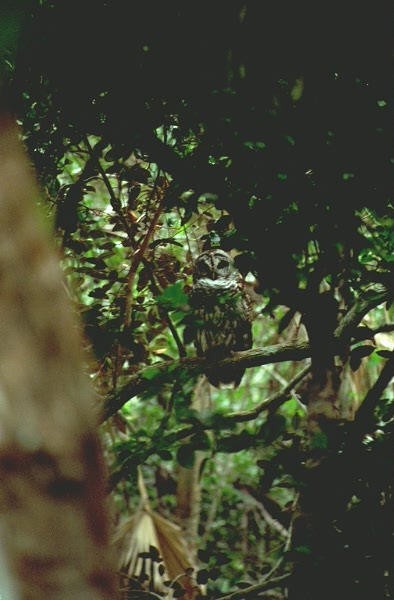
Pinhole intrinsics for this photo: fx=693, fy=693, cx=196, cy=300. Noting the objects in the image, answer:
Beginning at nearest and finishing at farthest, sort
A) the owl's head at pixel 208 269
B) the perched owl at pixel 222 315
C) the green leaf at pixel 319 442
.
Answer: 1. the green leaf at pixel 319 442
2. the perched owl at pixel 222 315
3. the owl's head at pixel 208 269

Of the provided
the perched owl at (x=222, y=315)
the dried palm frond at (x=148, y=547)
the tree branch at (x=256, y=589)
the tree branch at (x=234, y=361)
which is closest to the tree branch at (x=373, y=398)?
the tree branch at (x=234, y=361)

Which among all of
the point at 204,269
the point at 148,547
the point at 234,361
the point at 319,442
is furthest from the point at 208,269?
the point at 319,442

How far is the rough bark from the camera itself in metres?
0.68

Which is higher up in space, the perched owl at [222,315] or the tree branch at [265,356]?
the perched owl at [222,315]

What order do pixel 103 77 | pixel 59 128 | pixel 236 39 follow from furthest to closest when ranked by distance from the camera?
1. pixel 59 128
2. pixel 103 77
3. pixel 236 39

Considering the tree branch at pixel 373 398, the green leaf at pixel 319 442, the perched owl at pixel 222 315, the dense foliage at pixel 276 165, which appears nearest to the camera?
the dense foliage at pixel 276 165

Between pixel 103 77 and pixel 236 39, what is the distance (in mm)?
775

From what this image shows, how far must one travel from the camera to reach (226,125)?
6.32 ft

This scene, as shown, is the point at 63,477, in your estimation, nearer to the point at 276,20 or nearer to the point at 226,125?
the point at 276,20

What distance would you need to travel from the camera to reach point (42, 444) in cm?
68

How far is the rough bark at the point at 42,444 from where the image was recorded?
0.68 metres

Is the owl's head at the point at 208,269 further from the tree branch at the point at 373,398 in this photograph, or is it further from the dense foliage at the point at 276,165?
the tree branch at the point at 373,398

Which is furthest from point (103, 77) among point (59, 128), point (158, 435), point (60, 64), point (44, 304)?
point (44, 304)

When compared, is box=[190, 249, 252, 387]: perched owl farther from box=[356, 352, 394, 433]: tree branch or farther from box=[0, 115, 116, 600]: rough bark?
box=[0, 115, 116, 600]: rough bark
